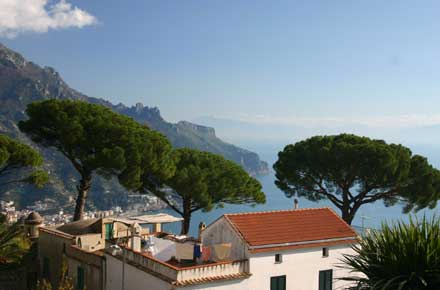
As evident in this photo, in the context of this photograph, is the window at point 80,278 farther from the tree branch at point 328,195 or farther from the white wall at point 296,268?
the tree branch at point 328,195

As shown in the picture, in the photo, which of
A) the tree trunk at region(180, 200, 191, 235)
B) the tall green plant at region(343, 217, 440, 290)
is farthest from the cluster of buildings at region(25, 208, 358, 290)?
the tree trunk at region(180, 200, 191, 235)

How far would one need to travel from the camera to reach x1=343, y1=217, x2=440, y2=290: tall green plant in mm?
10453

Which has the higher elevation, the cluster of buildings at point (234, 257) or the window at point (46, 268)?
the cluster of buildings at point (234, 257)

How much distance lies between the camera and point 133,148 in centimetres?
2897

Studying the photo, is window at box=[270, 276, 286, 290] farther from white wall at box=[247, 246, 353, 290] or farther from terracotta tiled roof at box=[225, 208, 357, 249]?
terracotta tiled roof at box=[225, 208, 357, 249]

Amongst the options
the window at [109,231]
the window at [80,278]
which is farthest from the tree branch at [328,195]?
the window at [80,278]

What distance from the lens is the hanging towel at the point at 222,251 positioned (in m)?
18.1

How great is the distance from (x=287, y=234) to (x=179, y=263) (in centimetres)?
413

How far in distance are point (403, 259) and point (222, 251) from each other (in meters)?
8.38

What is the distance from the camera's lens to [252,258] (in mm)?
17656

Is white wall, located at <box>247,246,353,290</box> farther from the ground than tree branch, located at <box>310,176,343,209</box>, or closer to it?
closer to it

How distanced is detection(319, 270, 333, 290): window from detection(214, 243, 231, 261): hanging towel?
3.80 meters

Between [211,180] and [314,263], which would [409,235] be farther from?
[211,180]

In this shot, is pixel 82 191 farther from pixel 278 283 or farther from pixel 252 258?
pixel 278 283
